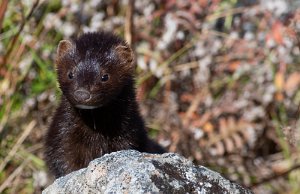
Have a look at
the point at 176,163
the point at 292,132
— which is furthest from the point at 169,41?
the point at 176,163

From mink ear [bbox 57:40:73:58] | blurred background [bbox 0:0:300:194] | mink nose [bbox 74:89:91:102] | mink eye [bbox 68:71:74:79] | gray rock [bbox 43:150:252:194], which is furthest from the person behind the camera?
blurred background [bbox 0:0:300:194]

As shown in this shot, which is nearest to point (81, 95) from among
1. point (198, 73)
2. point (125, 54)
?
point (125, 54)

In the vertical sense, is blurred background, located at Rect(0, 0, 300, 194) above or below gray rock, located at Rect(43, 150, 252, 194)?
below

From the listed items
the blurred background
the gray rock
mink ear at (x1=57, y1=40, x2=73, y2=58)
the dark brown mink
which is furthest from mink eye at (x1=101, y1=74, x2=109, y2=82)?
the blurred background

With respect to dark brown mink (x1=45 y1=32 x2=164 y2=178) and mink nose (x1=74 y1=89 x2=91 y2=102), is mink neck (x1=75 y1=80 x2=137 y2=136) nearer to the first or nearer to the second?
dark brown mink (x1=45 y1=32 x2=164 y2=178)

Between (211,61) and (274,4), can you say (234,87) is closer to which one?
(211,61)
